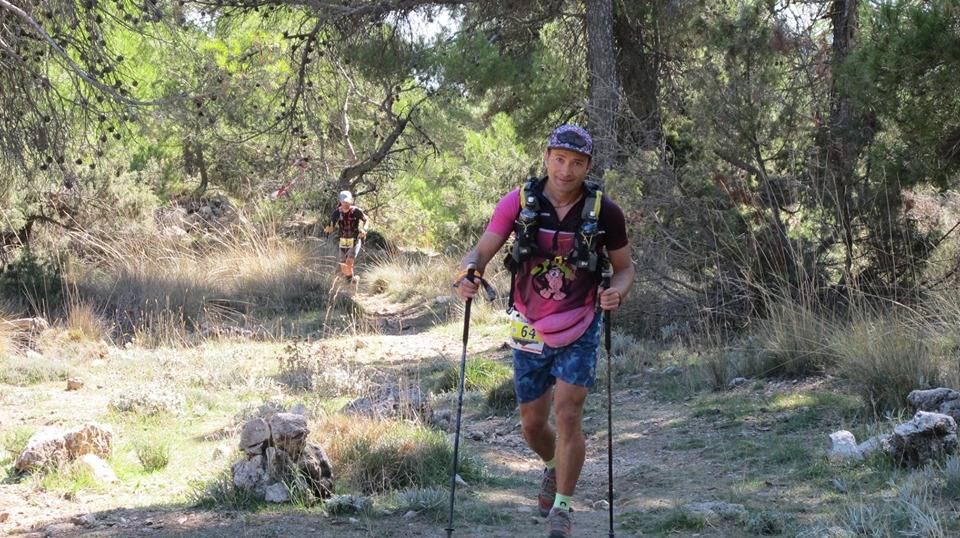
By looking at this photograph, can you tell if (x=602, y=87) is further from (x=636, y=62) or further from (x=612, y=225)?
(x=612, y=225)

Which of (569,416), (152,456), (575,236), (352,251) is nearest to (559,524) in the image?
(569,416)

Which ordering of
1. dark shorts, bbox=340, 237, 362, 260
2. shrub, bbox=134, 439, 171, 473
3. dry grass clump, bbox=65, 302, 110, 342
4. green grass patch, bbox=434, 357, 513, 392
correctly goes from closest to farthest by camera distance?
shrub, bbox=134, 439, 171, 473, green grass patch, bbox=434, 357, 513, 392, dry grass clump, bbox=65, 302, 110, 342, dark shorts, bbox=340, 237, 362, 260

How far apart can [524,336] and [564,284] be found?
0.31 metres

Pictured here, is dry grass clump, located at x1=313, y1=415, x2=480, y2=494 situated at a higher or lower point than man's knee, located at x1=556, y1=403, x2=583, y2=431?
lower

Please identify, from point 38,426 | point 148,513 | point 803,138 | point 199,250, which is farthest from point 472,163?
point 148,513

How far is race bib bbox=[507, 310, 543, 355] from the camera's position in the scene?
4.92 meters

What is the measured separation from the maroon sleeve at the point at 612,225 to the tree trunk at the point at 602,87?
20.7ft

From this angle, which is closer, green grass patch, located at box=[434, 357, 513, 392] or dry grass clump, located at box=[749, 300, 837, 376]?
dry grass clump, located at box=[749, 300, 837, 376]

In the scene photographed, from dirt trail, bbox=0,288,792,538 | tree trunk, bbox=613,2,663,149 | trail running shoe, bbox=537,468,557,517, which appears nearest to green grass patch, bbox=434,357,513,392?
dirt trail, bbox=0,288,792,538

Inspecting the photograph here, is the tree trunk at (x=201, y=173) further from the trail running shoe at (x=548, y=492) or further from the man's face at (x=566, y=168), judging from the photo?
the man's face at (x=566, y=168)

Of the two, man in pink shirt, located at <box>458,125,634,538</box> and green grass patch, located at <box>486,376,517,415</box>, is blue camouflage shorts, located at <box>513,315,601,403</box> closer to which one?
man in pink shirt, located at <box>458,125,634,538</box>

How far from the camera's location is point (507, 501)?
20.1ft

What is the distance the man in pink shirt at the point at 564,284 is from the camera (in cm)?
485

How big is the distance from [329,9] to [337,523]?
9.64 metres
